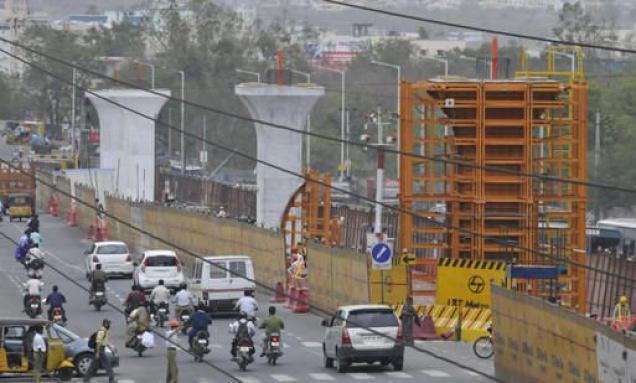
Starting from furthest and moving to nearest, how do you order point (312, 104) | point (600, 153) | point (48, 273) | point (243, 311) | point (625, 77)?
point (625, 77)
point (600, 153)
point (312, 104)
point (48, 273)
point (243, 311)

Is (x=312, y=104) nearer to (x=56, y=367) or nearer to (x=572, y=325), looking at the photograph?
(x=56, y=367)

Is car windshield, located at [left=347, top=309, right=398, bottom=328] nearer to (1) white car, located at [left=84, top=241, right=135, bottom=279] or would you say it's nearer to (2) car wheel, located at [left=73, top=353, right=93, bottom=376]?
(2) car wheel, located at [left=73, top=353, right=93, bottom=376]

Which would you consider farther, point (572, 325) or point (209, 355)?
point (209, 355)

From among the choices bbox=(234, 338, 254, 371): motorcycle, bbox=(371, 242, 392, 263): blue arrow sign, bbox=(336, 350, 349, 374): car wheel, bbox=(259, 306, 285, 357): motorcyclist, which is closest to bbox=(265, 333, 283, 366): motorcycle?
bbox=(259, 306, 285, 357): motorcyclist

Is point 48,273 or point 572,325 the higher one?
point 572,325

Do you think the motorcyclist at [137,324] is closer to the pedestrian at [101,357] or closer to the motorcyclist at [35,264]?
the pedestrian at [101,357]

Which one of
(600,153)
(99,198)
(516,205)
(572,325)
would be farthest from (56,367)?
(600,153)

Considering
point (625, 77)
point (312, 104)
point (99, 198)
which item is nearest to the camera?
point (312, 104)

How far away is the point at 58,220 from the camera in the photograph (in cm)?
9819

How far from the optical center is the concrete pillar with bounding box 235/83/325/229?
2950 inches

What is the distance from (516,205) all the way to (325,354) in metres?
13.0

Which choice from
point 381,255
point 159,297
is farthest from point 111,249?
point 381,255

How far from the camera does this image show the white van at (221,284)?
166ft

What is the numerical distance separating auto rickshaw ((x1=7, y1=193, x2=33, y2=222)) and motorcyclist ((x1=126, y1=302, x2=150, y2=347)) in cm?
5535
